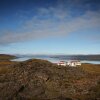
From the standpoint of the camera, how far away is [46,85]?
1130 centimetres

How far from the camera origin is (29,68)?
13.3 metres

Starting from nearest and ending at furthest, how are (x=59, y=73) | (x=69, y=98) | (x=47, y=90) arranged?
(x=69, y=98) < (x=47, y=90) < (x=59, y=73)

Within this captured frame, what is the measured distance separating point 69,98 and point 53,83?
5.39ft

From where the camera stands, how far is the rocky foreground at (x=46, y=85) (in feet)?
34.5

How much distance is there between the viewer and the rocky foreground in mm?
10523

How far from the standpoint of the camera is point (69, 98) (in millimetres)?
10211

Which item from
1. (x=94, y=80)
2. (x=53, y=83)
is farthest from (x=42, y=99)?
(x=94, y=80)

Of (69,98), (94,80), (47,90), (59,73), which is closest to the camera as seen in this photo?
(69,98)

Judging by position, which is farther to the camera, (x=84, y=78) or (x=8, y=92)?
(x=84, y=78)

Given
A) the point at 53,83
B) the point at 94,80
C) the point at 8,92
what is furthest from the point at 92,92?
the point at 8,92

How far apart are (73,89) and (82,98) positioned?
840 millimetres

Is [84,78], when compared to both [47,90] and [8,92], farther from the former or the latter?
[8,92]

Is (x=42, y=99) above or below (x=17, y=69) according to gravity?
below

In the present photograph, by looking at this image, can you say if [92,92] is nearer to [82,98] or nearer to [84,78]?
[82,98]
